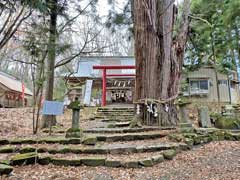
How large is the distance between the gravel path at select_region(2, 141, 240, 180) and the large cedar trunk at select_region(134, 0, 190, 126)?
9.45ft

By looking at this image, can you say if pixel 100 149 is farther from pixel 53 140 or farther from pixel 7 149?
pixel 7 149

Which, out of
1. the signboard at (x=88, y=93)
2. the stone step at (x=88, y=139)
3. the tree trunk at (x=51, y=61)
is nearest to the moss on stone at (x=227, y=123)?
the stone step at (x=88, y=139)

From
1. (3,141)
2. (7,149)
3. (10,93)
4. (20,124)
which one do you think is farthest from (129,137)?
(10,93)

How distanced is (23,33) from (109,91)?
11.3 metres

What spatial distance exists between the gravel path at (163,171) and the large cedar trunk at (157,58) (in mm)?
2880

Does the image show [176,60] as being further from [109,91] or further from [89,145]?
[109,91]

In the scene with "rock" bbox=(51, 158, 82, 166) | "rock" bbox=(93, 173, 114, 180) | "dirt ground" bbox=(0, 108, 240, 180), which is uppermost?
"rock" bbox=(51, 158, 82, 166)

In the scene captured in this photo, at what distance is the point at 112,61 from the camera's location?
62.6 feet

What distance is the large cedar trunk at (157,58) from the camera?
25.7 feet

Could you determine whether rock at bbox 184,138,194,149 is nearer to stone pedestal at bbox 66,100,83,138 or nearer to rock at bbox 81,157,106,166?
rock at bbox 81,157,106,166

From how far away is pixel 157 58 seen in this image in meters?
8.12

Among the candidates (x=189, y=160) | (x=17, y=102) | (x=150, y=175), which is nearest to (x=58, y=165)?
(x=150, y=175)

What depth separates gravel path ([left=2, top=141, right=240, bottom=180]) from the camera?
3.94 metres

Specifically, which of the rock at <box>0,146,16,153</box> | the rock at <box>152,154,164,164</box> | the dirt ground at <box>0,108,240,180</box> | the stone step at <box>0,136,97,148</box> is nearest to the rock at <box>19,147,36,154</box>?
the rock at <box>0,146,16,153</box>
